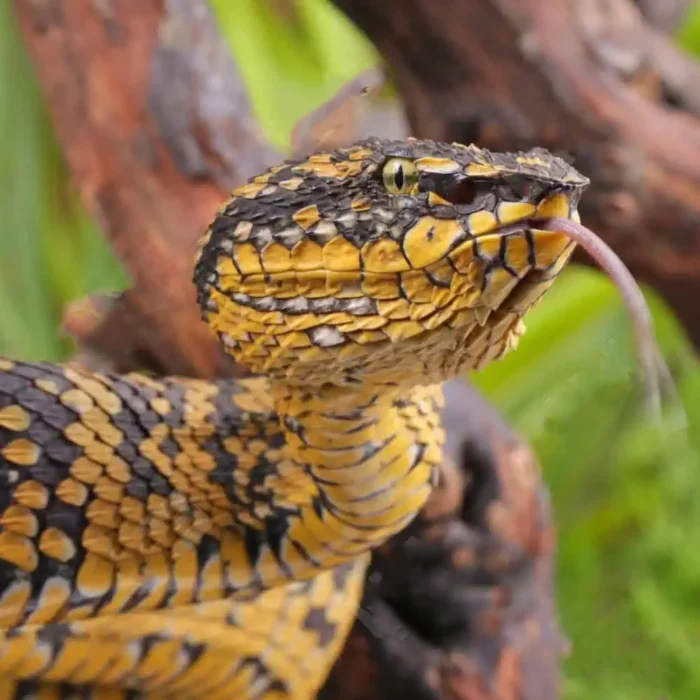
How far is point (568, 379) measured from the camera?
5.20ft

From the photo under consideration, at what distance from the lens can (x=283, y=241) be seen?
73cm

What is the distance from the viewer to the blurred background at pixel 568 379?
171 cm

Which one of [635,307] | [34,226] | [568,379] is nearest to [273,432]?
[635,307]

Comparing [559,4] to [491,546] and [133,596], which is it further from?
[133,596]

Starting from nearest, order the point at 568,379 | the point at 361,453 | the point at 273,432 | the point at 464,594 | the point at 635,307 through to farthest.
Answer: the point at 635,307, the point at 361,453, the point at 273,432, the point at 464,594, the point at 568,379

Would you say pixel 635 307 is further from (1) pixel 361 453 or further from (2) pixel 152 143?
(2) pixel 152 143

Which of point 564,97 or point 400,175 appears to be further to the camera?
point 564,97

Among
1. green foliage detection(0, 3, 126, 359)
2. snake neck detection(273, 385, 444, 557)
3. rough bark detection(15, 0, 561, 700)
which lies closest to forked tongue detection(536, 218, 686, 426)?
snake neck detection(273, 385, 444, 557)

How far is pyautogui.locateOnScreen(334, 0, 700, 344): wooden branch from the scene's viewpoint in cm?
153

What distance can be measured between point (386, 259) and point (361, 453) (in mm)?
262

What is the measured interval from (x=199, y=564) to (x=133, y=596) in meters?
0.07

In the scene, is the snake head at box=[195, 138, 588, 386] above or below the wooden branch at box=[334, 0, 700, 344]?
above

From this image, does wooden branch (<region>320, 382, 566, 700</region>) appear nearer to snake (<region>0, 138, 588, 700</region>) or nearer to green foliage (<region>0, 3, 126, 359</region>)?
snake (<region>0, 138, 588, 700</region>)

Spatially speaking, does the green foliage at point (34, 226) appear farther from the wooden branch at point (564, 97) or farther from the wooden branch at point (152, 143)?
the wooden branch at point (564, 97)
